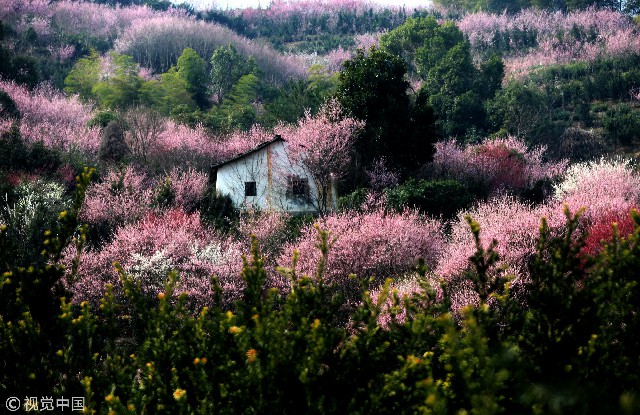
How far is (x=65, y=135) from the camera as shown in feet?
102

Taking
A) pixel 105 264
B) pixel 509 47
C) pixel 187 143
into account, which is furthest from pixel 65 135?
pixel 509 47

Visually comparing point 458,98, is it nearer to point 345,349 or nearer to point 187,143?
point 187,143

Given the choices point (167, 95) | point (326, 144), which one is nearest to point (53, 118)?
point (167, 95)

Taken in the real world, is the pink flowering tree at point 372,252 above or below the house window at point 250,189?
above

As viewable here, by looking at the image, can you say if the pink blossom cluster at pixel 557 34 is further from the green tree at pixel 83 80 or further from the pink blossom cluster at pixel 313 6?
the green tree at pixel 83 80

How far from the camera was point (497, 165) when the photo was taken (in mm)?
29453

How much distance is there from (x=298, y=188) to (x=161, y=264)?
1210 centimetres

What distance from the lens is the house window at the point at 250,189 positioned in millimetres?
26328

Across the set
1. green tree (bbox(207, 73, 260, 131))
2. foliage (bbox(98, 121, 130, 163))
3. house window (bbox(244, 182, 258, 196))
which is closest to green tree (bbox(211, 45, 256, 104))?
green tree (bbox(207, 73, 260, 131))

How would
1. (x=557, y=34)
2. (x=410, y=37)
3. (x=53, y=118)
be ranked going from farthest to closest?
1. (x=557, y=34)
2. (x=410, y=37)
3. (x=53, y=118)

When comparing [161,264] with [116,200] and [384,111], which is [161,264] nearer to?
[116,200]

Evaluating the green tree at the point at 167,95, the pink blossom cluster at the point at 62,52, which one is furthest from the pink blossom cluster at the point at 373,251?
the pink blossom cluster at the point at 62,52

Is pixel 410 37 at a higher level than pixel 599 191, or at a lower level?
higher

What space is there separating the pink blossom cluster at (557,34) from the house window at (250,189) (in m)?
35.9
